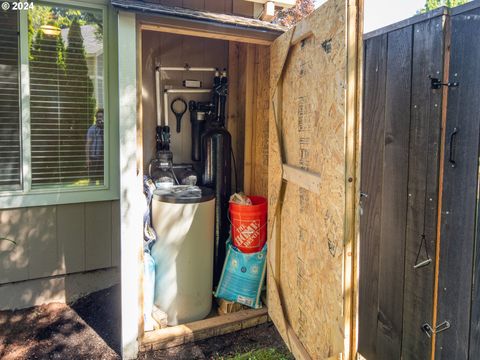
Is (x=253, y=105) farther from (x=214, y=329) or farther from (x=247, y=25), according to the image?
(x=214, y=329)

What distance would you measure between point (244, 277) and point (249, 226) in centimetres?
40

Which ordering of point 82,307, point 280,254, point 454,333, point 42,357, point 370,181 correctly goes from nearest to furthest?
point 454,333 → point 370,181 → point 42,357 → point 280,254 → point 82,307

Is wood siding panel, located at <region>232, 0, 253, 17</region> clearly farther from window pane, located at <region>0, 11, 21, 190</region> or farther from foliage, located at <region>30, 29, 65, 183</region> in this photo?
window pane, located at <region>0, 11, 21, 190</region>

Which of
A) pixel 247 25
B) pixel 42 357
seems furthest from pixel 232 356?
pixel 247 25

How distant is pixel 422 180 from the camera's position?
171 centimetres

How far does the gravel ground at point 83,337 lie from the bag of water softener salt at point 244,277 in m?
0.24

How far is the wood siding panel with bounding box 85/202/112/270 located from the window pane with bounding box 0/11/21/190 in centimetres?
→ 57

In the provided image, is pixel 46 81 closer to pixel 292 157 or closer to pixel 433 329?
pixel 292 157

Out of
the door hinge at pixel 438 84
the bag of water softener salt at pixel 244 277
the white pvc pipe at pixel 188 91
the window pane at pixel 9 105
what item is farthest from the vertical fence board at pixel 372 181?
the window pane at pixel 9 105

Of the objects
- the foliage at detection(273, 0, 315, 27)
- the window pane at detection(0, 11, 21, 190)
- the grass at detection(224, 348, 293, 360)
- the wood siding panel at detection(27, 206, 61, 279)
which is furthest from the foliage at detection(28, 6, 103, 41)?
the foliage at detection(273, 0, 315, 27)

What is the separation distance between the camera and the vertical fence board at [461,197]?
1.46 metres

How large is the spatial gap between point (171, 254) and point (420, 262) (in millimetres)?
1616

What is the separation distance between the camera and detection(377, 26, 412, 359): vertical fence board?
1823 millimetres

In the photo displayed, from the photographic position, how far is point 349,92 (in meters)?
1.57
